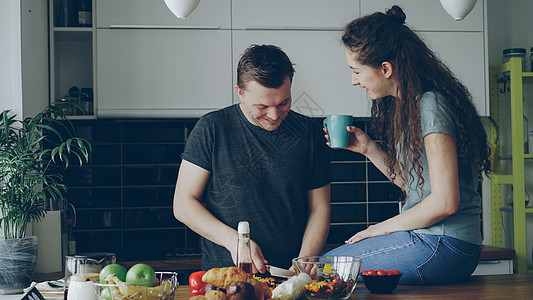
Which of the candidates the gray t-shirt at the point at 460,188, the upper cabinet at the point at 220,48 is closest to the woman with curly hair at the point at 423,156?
the gray t-shirt at the point at 460,188

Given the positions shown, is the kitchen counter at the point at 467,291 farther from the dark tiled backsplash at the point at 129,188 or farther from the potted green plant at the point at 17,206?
the dark tiled backsplash at the point at 129,188

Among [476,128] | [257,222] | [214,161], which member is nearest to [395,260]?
[476,128]

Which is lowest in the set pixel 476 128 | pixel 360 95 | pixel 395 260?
pixel 395 260

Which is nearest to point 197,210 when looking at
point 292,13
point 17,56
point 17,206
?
point 17,206

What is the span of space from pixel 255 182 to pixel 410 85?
64cm

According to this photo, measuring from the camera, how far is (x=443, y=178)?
1.49 m

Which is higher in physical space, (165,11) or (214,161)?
(165,11)

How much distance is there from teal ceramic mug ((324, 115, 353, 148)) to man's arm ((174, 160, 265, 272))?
434 millimetres

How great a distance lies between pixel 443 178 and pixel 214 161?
791 millimetres

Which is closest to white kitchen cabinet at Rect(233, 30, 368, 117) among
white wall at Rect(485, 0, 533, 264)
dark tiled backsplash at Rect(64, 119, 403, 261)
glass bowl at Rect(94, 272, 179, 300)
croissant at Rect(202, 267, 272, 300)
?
dark tiled backsplash at Rect(64, 119, 403, 261)

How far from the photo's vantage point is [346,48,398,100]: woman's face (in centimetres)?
165

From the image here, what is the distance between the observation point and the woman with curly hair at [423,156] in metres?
1.51

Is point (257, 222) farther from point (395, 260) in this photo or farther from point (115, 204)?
point (115, 204)

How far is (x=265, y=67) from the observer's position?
1824 mm
